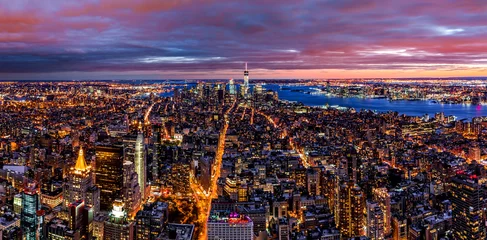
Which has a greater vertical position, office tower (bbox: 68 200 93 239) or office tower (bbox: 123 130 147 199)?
office tower (bbox: 123 130 147 199)

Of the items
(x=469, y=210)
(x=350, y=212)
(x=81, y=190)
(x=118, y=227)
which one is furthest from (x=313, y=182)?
(x=81, y=190)

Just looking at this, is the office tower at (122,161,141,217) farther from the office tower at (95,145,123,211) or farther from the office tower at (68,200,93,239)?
the office tower at (68,200,93,239)

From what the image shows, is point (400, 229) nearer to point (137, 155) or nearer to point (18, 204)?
point (137, 155)

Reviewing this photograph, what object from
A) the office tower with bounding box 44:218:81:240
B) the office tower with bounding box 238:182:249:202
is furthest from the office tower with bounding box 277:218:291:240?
the office tower with bounding box 44:218:81:240

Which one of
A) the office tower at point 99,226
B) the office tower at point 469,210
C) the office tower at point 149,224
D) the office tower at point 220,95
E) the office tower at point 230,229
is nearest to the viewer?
the office tower at point 230,229

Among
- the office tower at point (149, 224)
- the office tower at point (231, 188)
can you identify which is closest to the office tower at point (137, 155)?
the office tower at point (231, 188)

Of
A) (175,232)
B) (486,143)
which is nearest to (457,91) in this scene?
(486,143)

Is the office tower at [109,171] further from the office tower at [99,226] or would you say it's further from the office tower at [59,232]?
the office tower at [59,232]
